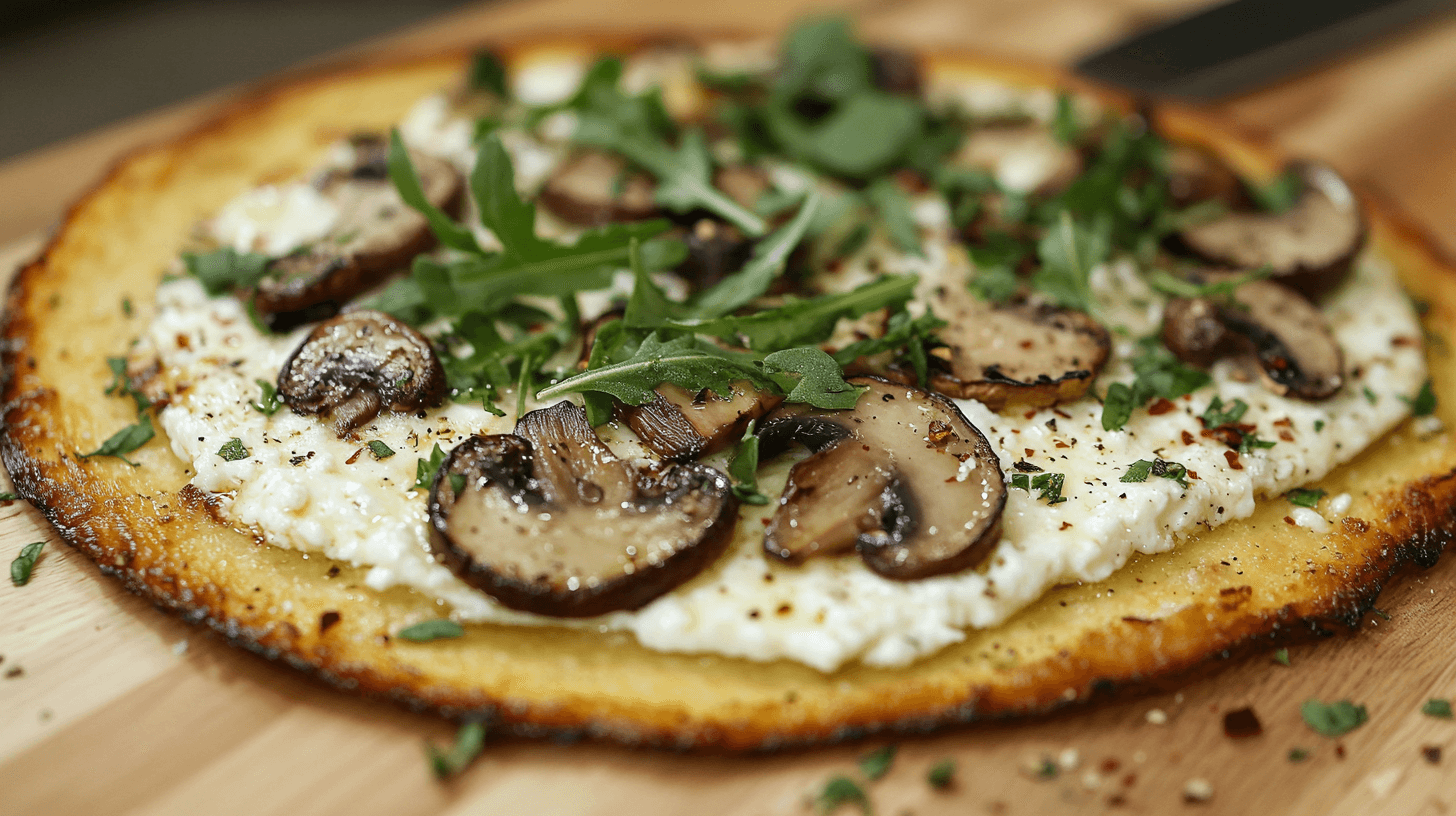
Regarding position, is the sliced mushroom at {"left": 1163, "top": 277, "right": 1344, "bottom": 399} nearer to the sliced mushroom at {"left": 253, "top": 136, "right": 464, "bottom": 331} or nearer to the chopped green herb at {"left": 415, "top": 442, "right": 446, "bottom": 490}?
the chopped green herb at {"left": 415, "top": 442, "right": 446, "bottom": 490}

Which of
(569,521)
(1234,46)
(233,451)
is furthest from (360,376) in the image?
(1234,46)

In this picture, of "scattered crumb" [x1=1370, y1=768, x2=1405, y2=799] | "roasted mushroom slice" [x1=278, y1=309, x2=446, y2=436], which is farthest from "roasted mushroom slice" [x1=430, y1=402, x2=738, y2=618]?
"scattered crumb" [x1=1370, y1=768, x2=1405, y2=799]

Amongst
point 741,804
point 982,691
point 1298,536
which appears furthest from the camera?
point 1298,536

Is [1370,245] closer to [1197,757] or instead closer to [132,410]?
[1197,757]

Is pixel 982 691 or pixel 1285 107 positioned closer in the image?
pixel 982 691

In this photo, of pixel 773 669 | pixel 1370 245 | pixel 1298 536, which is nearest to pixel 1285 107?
pixel 1370 245

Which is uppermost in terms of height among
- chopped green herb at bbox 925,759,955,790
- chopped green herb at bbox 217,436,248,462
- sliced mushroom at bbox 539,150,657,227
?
sliced mushroom at bbox 539,150,657,227
